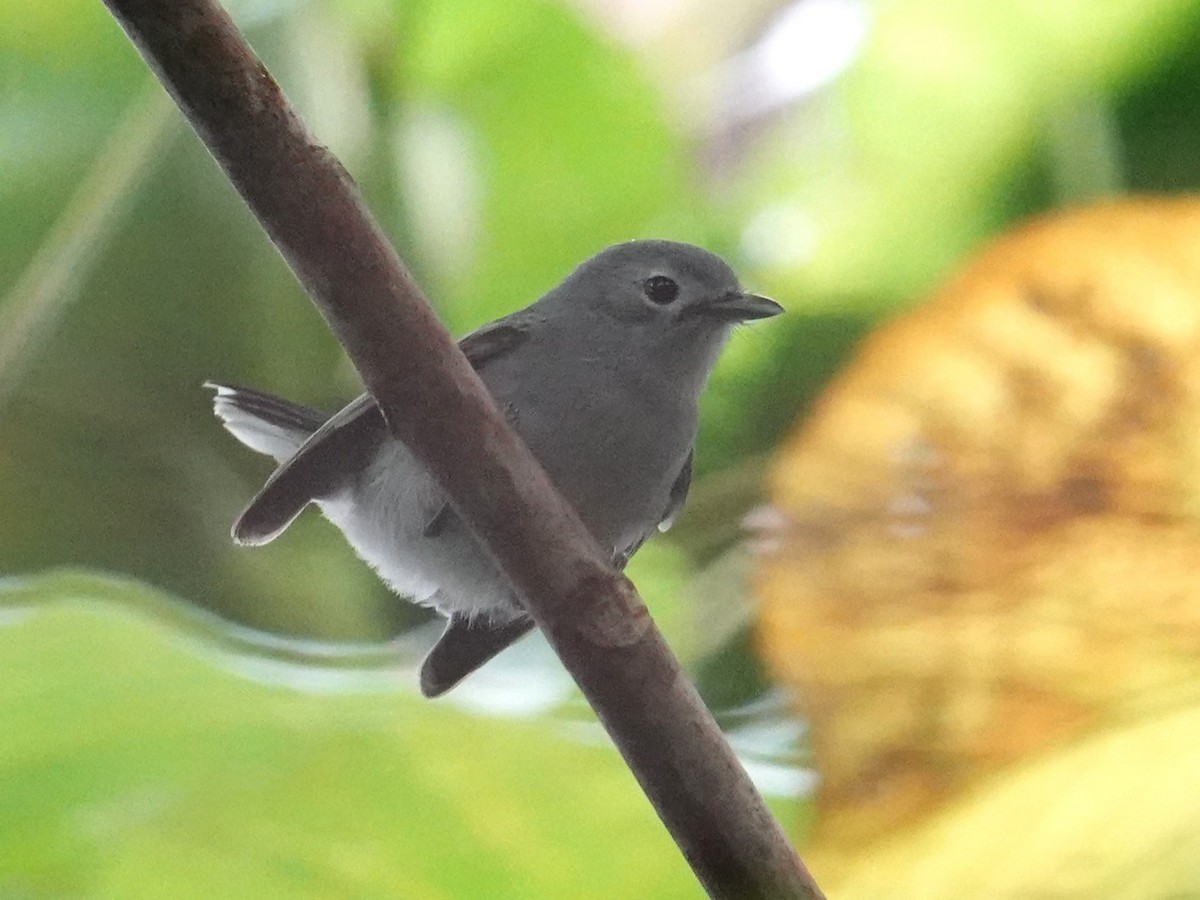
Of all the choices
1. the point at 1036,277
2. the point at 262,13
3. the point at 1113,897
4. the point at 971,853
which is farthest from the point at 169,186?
Result: the point at 1113,897

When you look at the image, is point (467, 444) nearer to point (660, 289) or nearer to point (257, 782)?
point (660, 289)

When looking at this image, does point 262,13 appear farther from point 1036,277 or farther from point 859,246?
point 1036,277

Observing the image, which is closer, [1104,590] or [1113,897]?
[1113,897]

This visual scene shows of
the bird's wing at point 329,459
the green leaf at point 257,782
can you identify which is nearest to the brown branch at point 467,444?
the bird's wing at point 329,459

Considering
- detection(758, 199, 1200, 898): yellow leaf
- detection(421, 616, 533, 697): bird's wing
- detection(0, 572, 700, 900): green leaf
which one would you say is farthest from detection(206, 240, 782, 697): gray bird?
detection(758, 199, 1200, 898): yellow leaf

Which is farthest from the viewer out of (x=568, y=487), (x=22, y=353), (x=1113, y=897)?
(x=22, y=353)

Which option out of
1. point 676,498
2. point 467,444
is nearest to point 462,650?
point 676,498
